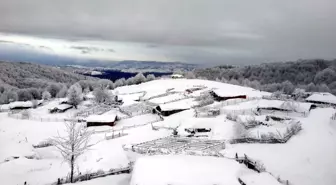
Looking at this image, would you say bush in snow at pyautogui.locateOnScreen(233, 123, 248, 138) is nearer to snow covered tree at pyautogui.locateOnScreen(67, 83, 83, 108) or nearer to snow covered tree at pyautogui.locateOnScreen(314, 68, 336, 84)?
snow covered tree at pyautogui.locateOnScreen(67, 83, 83, 108)

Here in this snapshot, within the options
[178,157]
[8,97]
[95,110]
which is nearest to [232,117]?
[178,157]

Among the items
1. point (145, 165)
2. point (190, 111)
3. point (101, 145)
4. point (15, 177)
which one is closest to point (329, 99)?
point (190, 111)

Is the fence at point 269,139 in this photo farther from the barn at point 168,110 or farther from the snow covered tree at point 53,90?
the snow covered tree at point 53,90

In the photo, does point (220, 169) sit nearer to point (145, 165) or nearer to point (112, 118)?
point (145, 165)

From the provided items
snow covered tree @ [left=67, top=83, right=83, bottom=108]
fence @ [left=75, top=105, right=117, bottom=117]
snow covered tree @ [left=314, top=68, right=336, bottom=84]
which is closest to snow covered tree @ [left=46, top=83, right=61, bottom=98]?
snow covered tree @ [left=67, top=83, right=83, bottom=108]

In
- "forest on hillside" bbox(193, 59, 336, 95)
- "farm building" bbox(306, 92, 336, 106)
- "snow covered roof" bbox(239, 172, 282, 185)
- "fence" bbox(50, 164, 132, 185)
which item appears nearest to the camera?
"snow covered roof" bbox(239, 172, 282, 185)

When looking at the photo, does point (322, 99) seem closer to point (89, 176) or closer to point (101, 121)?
point (101, 121)
